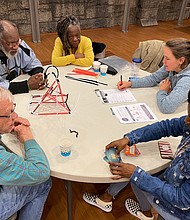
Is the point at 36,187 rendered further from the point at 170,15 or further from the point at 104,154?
the point at 170,15

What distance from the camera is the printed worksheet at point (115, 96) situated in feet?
5.45

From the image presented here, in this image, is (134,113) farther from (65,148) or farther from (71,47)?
(71,47)

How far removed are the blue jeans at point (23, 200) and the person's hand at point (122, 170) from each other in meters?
0.41

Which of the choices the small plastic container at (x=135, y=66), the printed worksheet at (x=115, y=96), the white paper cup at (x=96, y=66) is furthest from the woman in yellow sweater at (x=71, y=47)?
the printed worksheet at (x=115, y=96)

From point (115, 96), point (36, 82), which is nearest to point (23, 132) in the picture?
point (36, 82)

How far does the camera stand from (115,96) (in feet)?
5.61

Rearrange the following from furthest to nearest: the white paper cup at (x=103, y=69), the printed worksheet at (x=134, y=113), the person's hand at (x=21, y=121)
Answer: the white paper cup at (x=103, y=69) → the printed worksheet at (x=134, y=113) → the person's hand at (x=21, y=121)

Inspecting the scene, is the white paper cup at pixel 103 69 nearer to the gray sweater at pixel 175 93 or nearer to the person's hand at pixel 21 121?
the gray sweater at pixel 175 93

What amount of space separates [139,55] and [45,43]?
250cm

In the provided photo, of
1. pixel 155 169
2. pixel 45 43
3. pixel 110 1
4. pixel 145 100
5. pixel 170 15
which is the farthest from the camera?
pixel 170 15

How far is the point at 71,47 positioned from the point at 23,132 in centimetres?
129

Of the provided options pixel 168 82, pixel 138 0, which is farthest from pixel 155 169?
pixel 138 0

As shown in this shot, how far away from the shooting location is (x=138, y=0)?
18.0 ft

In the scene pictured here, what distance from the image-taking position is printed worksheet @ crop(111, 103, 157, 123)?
1473 mm
